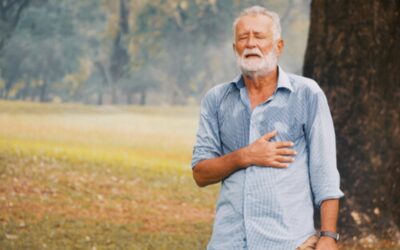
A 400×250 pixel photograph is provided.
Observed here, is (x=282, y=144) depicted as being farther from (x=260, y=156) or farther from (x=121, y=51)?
(x=121, y=51)

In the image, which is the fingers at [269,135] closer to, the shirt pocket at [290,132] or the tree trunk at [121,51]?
the shirt pocket at [290,132]

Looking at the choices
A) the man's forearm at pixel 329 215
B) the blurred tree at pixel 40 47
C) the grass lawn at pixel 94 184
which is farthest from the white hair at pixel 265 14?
the blurred tree at pixel 40 47

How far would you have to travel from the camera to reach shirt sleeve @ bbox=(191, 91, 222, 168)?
3.35 m

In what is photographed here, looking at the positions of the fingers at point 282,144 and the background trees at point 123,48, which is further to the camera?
the background trees at point 123,48

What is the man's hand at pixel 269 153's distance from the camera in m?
3.18

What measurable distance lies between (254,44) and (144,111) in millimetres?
17541

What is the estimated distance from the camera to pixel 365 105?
8031 millimetres

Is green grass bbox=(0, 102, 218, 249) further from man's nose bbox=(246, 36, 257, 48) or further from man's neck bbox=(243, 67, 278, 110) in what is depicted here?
man's nose bbox=(246, 36, 257, 48)

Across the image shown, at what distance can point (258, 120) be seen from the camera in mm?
3268

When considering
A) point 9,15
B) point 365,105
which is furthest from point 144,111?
point 365,105

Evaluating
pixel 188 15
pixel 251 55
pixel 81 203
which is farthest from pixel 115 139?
pixel 251 55

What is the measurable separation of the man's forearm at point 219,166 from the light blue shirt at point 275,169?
0.03 metres

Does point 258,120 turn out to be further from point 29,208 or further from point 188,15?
point 188,15

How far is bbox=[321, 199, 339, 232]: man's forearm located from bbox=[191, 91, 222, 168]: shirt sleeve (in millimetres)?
467
